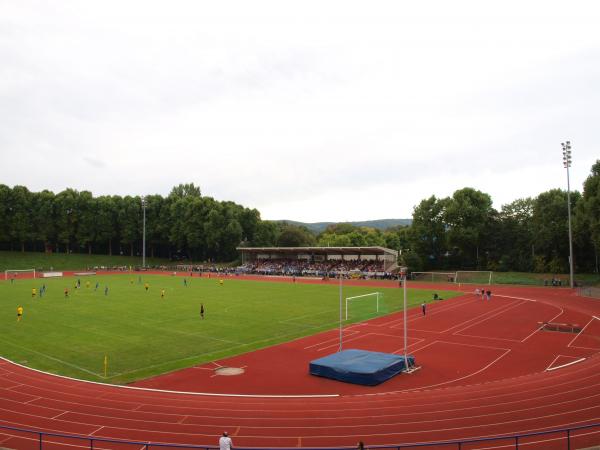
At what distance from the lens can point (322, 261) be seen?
93125 mm

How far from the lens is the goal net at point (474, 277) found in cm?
7104

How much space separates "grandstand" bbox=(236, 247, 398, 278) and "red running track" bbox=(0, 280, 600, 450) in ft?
168

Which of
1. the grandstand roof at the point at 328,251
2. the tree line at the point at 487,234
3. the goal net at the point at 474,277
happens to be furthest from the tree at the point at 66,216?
the goal net at the point at 474,277

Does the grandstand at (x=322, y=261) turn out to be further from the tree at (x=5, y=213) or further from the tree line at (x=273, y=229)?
the tree at (x=5, y=213)

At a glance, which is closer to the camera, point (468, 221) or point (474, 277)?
point (474, 277)

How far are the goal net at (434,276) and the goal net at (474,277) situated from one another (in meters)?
1.12

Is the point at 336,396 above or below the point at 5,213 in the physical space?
below

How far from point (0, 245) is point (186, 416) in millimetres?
113782

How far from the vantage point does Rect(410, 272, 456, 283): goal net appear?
7517 cm

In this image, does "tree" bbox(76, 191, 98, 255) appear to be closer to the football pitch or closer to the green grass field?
the green grass field

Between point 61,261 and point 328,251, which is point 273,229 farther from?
point 61,261

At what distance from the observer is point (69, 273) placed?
93500 mm

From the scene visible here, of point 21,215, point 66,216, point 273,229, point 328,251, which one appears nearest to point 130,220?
point 66,216

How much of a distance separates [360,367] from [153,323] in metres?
20.6
